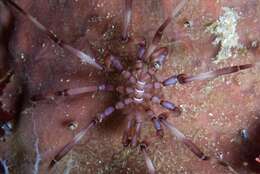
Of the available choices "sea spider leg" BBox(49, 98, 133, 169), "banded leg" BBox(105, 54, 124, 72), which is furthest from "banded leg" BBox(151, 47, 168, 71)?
"sea spider leg" BBox(49, 98, 133, 169)

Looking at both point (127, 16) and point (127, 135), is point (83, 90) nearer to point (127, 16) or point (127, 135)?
point (127, 135)

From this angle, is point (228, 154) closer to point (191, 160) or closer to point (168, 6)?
point (191, 160)

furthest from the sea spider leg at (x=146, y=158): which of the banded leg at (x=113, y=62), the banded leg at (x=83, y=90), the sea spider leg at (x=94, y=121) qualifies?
the banded leg at (x=113, y=62)

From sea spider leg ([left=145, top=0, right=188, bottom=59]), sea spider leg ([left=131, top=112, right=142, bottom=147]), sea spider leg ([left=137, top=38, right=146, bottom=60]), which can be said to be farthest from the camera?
sea spider leg ([left=131, top=112, right=142, bottom=147])

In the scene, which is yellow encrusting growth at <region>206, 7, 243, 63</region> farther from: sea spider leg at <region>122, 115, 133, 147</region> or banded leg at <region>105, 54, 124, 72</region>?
sea spider leg at <region>122, 115, 133, 147</region>

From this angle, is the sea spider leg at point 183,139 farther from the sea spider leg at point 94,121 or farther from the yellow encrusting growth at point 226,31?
the yellow encrusting growth at point 226,31

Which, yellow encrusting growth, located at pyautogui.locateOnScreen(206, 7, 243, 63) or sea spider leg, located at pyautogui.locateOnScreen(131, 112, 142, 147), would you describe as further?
sea spider leg, located at pyautogui.locateOnScreen(131, 112, 142, 147)

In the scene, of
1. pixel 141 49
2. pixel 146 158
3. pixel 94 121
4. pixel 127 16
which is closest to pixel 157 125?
pixel 146 158
